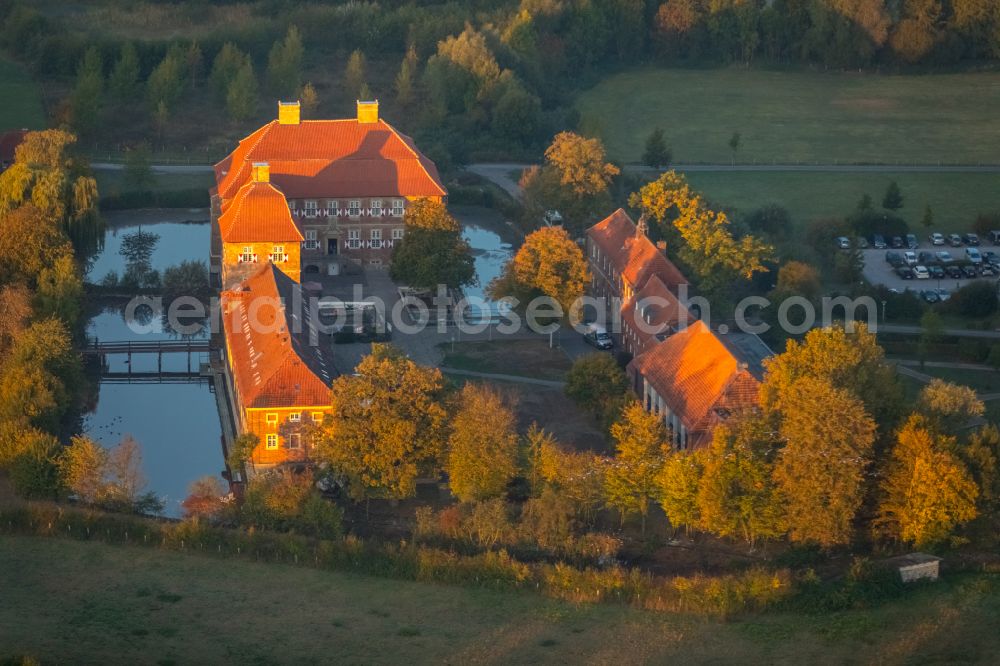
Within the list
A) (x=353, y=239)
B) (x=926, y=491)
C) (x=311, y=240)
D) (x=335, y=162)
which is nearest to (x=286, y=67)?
(x=335, y=162)

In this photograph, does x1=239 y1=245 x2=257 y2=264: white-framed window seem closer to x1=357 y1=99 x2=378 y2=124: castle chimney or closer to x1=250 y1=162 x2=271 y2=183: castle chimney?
x1=250 y1=162 x2=271 y2=183: castle chimney

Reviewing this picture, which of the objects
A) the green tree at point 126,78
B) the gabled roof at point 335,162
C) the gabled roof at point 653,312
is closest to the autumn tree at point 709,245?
the gabled roof at point 653,312

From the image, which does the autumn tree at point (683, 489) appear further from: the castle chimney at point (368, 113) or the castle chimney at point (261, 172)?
the castle chimney at point (368, 113)

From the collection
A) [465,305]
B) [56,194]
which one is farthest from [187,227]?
[465,305]

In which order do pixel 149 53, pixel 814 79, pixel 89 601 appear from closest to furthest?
pixel 89 601
pixel 149 53
pixel 814 79

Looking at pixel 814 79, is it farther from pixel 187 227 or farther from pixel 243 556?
pixel 243 556

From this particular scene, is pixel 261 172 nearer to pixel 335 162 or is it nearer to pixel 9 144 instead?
pixel 335 162

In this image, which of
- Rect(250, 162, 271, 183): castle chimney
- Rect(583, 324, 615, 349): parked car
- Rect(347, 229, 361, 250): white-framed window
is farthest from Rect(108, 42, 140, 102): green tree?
Rect(583, 324, 615, 349): parked car
